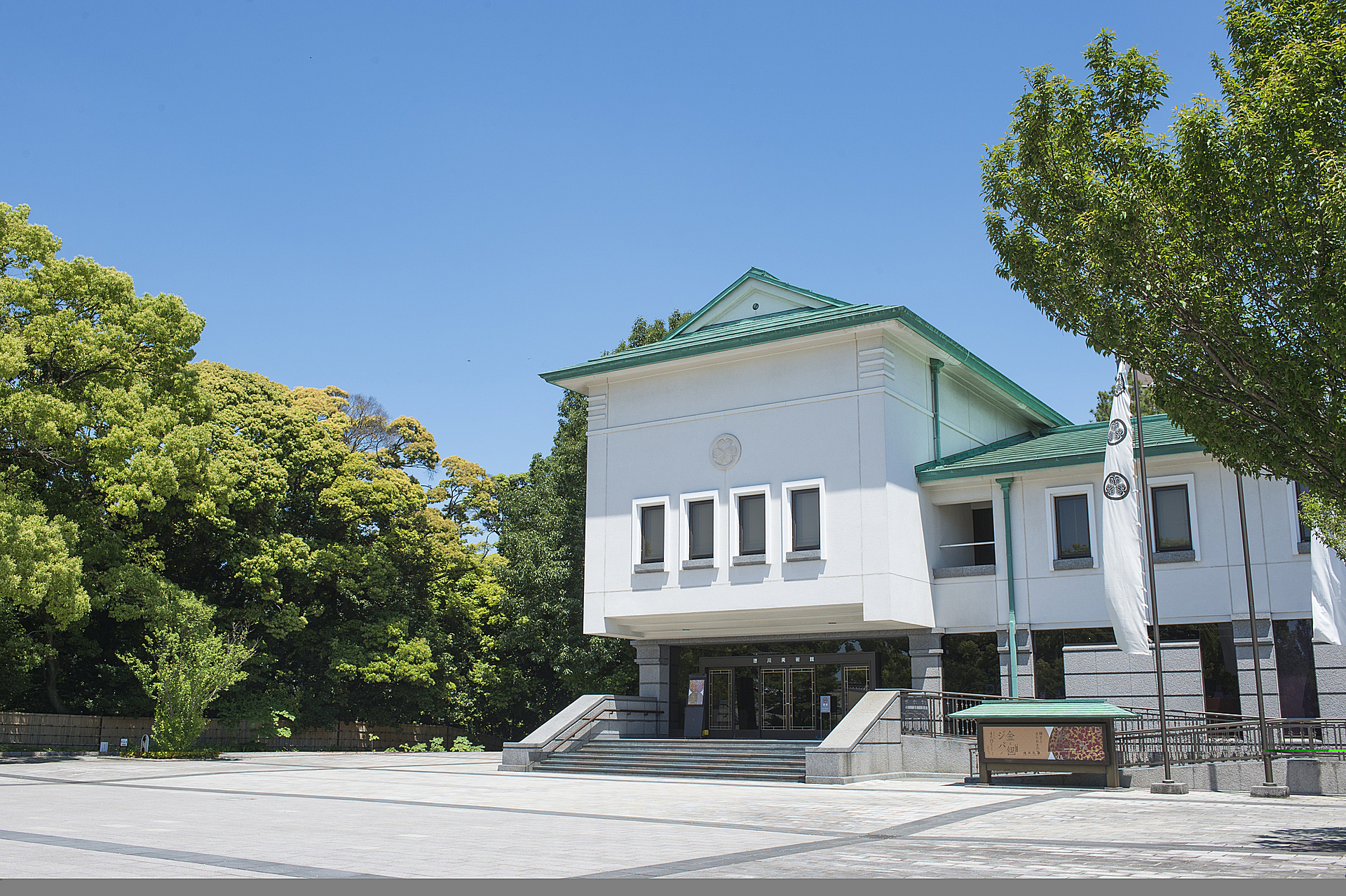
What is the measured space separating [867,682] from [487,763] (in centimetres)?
1020

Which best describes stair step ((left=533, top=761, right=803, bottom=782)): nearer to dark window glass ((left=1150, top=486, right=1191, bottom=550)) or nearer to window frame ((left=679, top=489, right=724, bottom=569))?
window frame ((left=679, top=489, right=724, bottom=569))

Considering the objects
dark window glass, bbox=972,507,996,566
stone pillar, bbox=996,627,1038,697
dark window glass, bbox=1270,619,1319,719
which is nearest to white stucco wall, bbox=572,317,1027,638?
stone pillar, bbox=996,627,1038,697

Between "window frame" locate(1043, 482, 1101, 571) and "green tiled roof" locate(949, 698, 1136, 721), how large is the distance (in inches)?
258

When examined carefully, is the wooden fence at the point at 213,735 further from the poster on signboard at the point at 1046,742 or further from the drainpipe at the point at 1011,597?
the poster on signboard at the point at 1046,742

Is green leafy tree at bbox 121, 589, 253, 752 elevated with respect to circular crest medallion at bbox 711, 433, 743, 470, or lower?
lower

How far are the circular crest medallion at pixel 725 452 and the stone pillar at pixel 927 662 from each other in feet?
20.3

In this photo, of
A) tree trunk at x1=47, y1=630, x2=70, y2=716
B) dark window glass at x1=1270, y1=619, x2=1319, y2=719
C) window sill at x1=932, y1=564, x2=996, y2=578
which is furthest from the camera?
tree trunk at x1=47, y1=630, x2=70, y2=716

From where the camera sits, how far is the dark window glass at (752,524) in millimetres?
26906

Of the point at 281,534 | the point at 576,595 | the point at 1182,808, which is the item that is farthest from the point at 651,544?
the point at 1182,808

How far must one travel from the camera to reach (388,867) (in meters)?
8.88

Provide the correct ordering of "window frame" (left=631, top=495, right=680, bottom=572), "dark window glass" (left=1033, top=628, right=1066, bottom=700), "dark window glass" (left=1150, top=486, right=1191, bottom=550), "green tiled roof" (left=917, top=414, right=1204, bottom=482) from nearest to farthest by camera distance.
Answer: "dark window glass" (left=1150, top=486, right=1191, bottom=550)
"green tiled roof" (left=917, top=414, right=1204, bottom=482)
"dark window glass" (left=1033, top=628, right=1066, bottom=700)
"window frame" (left=631, top=495, right=680, bottom=572)

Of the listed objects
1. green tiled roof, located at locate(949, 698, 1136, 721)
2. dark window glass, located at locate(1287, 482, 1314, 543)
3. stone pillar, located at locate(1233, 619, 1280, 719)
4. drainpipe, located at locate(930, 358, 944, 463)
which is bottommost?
green tiled roof, located at locate(949, 698, 1136, 721)

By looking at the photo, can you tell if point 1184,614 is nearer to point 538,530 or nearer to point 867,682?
point 867,682

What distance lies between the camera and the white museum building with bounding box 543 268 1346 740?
2345 centimetres
